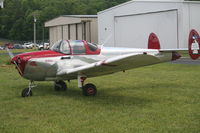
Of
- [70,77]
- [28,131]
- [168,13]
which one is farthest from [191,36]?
[168,13]

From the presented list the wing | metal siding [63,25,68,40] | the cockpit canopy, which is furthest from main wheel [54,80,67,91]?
metal siding [63,25,68,40]

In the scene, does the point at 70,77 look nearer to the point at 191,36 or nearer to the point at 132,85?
the point at 132,85

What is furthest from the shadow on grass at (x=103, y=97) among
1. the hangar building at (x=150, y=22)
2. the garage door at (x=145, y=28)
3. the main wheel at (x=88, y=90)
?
the garage door at (x=145, y=28)

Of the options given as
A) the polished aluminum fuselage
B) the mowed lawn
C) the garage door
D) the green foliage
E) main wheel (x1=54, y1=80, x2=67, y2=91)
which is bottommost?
the mowed lawn

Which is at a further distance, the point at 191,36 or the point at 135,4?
the point at 135,4

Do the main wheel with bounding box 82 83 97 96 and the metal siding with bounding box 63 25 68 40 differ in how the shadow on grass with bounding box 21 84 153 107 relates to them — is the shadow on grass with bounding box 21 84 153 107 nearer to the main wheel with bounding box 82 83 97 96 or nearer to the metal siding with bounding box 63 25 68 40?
the main wheel with bounding box 82 83 97 96

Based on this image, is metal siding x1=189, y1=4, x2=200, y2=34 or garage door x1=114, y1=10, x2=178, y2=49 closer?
metal siding x1=189, y1=4, x2=200, y2=34

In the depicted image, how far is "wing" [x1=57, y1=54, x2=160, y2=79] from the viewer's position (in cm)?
725

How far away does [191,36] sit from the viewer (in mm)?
9828

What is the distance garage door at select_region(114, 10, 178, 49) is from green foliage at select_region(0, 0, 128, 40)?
69297mm

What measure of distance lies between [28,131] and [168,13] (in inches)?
1173

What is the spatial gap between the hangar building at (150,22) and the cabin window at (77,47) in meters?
21.4

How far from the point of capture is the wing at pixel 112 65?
725cm

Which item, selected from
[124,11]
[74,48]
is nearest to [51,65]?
[74,48]
